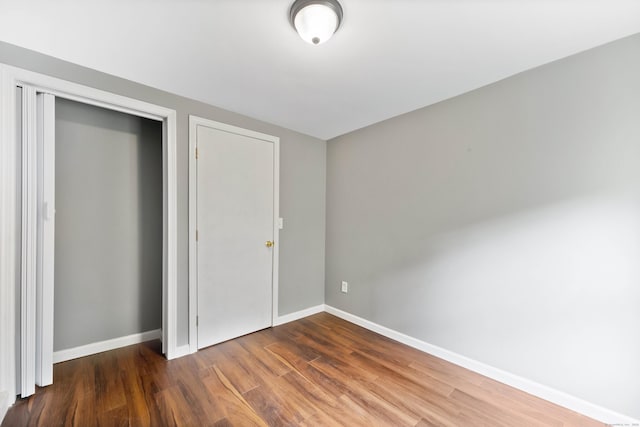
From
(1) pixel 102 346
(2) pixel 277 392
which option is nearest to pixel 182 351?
(1) pixel 102 346

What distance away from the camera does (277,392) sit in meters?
1.78

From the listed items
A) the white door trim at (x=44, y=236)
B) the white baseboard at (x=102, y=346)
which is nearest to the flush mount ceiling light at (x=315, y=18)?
the white door trim at (x=44, y=236)

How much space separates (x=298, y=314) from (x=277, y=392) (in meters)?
1.30

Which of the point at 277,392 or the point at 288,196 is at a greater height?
the point at 288,196

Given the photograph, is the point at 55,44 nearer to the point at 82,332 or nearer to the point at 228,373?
the point at 82,332

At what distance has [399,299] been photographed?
100 inches

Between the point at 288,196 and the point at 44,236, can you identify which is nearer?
the point at 44,236

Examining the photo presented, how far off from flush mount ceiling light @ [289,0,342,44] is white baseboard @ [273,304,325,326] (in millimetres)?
2702

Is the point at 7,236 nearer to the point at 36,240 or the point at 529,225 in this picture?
the point at 36,240

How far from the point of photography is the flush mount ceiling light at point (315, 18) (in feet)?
4.03

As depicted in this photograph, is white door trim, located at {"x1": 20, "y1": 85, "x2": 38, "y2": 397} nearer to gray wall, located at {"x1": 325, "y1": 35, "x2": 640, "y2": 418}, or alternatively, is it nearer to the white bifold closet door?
the white bifold closet door

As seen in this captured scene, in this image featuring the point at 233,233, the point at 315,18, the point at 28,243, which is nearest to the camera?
the point at 315,18

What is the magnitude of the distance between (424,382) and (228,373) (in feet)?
4.98

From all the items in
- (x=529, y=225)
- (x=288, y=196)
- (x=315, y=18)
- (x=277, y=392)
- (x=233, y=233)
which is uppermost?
(x=315, y=18)
